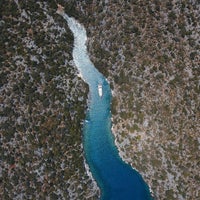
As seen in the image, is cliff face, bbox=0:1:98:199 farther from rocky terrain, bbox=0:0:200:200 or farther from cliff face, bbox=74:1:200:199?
cliff face, bbox=74:1:200:199

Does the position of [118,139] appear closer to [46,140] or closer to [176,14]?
[46,140]

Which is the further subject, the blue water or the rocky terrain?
the blue water

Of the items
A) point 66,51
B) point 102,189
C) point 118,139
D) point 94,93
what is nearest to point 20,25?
point 66,51

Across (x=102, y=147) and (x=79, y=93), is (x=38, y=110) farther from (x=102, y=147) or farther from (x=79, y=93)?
(x=102, y=147)

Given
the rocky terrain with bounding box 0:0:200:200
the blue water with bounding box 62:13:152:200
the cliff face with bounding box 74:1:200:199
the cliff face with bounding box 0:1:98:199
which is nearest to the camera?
the cliff face with bounding box 0:1:98:199

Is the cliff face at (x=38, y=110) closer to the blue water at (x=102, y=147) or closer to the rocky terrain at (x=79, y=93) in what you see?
the rocky terrain at (x=79, y=93)

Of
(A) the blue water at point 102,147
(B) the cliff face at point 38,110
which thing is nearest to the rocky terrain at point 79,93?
(B) the cliff face at point 38,110

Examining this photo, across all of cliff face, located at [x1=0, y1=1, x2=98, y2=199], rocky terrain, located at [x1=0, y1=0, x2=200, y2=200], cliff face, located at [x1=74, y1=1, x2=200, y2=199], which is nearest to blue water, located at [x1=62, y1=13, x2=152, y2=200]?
rocky terrain, located at [x1=0, y1=0, x2=200, y2=200]
